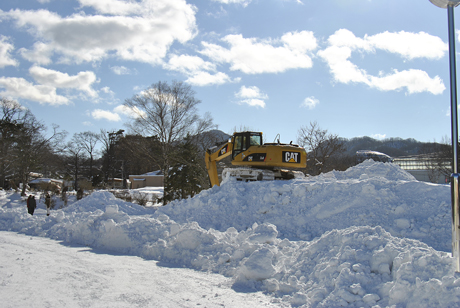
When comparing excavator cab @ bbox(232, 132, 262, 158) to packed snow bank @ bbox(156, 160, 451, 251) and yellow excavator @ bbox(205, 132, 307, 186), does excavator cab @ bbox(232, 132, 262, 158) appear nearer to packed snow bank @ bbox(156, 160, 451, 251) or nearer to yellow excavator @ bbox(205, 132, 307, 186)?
yellow excavator @ bbox(205, 132, 307, 186)

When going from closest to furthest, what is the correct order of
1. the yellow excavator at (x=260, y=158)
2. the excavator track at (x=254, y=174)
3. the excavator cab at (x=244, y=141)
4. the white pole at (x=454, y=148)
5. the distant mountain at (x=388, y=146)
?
the white pole at (x=454, y=148)
the yellow excavator at (x=260, y=158)
the excavator track at (x=254, y=174)
the excavator cab at (x=244, y=141)
the distant mountain at (x=388, y=146)

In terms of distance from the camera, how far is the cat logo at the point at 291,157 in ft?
42.8

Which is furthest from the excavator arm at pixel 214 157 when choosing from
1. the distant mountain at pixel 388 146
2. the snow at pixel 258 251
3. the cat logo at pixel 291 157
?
the distant mountain at pixel 388 146

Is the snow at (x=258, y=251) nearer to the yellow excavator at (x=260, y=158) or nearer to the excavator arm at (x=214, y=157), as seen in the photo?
the yellow excavator at (x=260, y=158)

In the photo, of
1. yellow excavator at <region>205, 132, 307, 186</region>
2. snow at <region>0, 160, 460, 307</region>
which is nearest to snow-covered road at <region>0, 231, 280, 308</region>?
snow at <region>0, 160, 460, 307</region>

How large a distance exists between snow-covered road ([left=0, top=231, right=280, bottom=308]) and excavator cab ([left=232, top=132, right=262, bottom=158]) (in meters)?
7.35

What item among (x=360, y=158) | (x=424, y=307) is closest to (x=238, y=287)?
(x=424, y=307)

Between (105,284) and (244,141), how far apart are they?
9306 mm

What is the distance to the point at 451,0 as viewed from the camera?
4.71 m

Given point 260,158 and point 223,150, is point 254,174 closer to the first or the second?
point 260,158

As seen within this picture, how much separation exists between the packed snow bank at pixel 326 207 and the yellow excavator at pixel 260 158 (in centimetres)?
118

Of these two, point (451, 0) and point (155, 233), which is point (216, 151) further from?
point (451, 0)

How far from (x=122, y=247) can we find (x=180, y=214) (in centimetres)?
328

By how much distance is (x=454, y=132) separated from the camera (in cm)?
450
